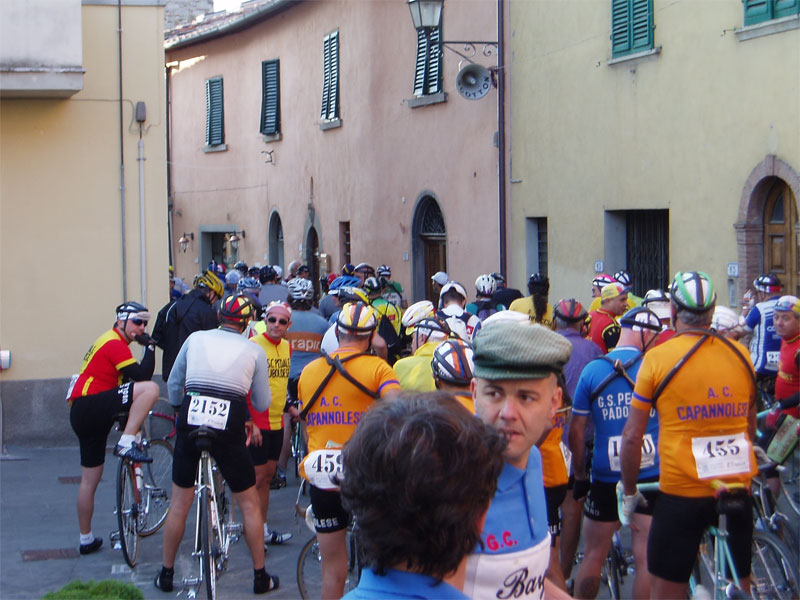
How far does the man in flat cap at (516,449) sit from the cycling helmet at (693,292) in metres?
1.91

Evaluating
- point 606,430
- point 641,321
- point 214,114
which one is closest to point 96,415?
point 606,430

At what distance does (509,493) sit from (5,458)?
951 cm

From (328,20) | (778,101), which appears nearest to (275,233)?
(328,20)

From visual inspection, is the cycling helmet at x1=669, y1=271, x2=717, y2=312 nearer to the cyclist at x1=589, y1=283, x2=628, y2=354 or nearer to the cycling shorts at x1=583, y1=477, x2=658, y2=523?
the cycling shorts at x1=583, y1=477, x2=658, y2=523

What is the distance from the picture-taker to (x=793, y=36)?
1077 centimetres

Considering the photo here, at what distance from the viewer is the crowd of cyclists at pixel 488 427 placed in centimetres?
220

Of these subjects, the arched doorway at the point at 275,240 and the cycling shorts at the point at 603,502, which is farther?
the arched doorway at the point at 275,240

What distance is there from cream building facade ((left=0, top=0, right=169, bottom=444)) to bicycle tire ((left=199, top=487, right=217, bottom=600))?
5.52 meters

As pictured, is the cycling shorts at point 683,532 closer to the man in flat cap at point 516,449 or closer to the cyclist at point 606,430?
the cyclist at point 606,430

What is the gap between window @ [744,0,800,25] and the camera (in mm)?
10773

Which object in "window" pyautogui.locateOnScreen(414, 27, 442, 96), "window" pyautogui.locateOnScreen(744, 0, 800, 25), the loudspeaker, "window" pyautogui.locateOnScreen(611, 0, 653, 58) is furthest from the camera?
"window" pyautogui.locateOnScreen(414, 27, 442, 96)

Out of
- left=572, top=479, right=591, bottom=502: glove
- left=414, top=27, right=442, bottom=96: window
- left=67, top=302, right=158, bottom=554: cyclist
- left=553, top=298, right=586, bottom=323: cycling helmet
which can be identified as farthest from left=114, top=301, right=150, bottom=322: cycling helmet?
left=414, top=27, right=442, bottom=96: window

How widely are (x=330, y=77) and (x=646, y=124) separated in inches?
456

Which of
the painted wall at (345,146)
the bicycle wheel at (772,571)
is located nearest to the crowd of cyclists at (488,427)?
the bicycle wheel at (772,571)
